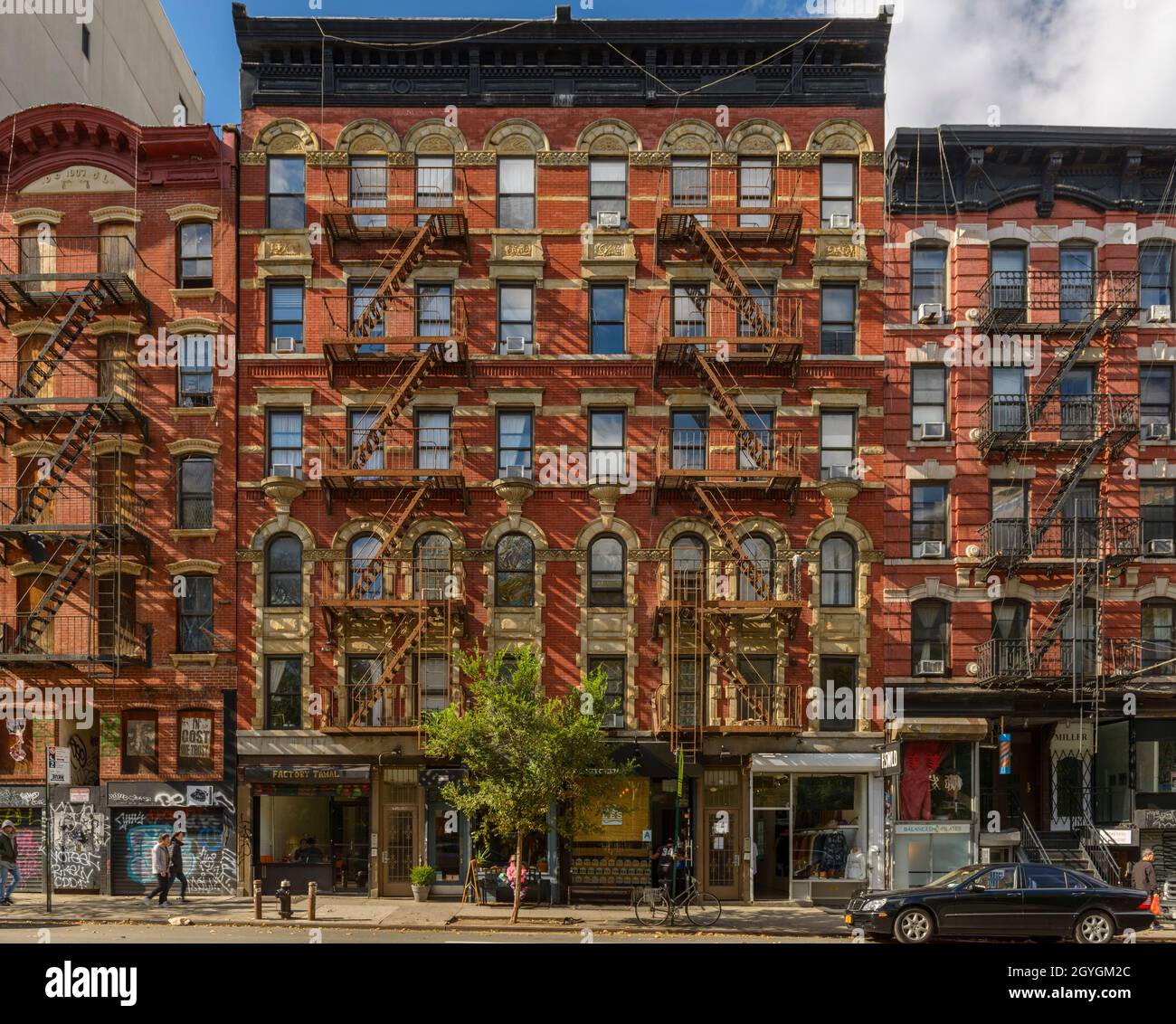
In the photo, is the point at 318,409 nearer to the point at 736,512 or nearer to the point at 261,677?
the point at 261,677

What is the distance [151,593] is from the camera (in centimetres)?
3050

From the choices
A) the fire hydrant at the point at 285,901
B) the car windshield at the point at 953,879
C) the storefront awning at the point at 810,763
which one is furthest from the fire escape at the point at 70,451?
the car windshield at the point at 953,879

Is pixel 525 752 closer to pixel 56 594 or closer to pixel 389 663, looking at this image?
pixel 389 663

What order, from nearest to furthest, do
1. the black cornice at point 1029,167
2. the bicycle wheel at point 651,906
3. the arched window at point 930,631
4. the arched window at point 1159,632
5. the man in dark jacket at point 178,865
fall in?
the bicycle wheel at point 651,906 < the man in dark jacket at point 178,865 < the arched window at point 1159,632 < the arched window at point 930,631 < the black cornice at point 1029,167

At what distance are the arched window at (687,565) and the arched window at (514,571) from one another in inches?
144

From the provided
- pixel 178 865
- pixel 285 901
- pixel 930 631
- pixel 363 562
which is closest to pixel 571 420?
pixel 363 562

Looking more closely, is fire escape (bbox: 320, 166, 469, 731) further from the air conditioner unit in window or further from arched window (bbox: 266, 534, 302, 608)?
the air conditioner unit in window

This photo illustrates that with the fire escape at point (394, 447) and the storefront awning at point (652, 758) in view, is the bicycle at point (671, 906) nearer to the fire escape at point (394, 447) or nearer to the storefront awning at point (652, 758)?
the storefront awning at point (652, 758)

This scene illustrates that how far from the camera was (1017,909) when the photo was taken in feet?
67.1

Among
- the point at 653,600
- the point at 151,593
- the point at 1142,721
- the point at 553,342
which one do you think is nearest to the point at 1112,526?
the point at 1142,721

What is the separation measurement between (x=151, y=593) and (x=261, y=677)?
3.70m

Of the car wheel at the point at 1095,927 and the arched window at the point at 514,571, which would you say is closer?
the car wheel at the point at 1095,927

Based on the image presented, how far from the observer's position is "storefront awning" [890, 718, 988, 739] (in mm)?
28562

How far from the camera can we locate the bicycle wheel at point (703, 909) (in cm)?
2488
